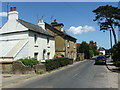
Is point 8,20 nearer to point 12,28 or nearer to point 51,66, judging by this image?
point 12,28

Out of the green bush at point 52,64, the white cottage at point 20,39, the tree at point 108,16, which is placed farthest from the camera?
the tree at point 108,16

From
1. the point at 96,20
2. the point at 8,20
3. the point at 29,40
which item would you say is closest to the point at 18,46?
the point at 29,40

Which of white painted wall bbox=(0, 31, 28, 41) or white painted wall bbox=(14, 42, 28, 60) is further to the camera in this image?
white painted wall bbox=(0, 31, 28, 41)

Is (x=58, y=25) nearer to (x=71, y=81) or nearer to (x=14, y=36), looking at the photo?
(x=14, y=36)

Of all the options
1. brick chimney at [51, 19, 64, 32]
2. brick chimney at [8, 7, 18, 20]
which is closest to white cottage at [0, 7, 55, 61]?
brick chimney at [8, 7, 18, 20]

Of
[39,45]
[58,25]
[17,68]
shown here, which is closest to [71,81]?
[17,68]

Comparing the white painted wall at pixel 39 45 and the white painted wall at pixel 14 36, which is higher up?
the white painted wall at pixel 14 36

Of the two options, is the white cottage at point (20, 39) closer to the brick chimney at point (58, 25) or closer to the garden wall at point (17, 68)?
the garden wall at point (17, 68)

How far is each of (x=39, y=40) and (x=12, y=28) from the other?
4.27m

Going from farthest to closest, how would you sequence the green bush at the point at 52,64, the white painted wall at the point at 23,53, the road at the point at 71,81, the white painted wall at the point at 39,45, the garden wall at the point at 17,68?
the white painted wall at the point at 39,45
the green bush at the point at 52,64
the white painted wall at the point at 23,53
the garden wall at the point at 17,68
the road at the point at 71,81

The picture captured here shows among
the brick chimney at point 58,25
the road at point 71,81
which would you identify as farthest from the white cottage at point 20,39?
the brick chimney at point 58,25

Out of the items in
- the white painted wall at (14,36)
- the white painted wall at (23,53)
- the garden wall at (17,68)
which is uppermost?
the white painted wall at (14,36)

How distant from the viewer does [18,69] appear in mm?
15992

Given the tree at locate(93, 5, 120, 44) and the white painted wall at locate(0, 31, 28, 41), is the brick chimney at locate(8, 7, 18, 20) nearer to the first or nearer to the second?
the white painted wall at locate(0, 31, 28, 41)
